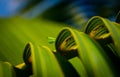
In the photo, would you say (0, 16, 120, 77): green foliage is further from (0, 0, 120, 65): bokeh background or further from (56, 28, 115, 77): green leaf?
(0, 0, 120, 65): bokeh background

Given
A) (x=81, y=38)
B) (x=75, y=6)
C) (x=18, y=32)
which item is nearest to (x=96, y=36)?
(x=81, y=38)

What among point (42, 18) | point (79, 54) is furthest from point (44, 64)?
point (42, 18)

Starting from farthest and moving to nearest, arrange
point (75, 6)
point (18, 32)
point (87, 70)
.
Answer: point (75, 6) < point (18, 32) < point (87, 70)

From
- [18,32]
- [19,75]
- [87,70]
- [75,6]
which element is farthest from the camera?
[75,6]

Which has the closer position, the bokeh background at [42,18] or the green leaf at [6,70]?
the green leaf at [6,70]

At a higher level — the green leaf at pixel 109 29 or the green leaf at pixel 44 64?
the green leaf at pixel 109 29

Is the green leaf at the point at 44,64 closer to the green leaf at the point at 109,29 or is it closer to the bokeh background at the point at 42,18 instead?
the green leaf at the point at 109,29

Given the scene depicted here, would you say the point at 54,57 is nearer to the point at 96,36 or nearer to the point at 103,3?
the point at 96,36

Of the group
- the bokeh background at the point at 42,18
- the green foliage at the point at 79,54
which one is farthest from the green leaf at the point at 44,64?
the bokeh background at the point at 42,18

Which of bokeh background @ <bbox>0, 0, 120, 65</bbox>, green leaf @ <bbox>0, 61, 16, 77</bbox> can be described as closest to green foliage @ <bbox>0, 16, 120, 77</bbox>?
green leaf @ <bbox>0, 61, 16, 77</bbox>
